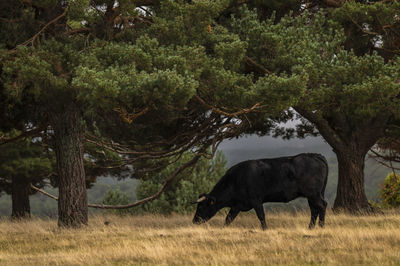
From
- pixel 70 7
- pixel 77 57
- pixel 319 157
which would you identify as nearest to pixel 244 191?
pixel 319 157

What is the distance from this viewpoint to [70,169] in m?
15.3

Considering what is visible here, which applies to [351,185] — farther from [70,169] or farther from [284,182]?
[70,169]

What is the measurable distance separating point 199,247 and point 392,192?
17410mm

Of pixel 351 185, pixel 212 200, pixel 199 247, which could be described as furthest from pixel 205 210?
pixel 351 185

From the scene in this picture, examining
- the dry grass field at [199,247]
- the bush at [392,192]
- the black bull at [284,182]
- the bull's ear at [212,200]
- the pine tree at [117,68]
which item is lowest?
the bush at [392,192]

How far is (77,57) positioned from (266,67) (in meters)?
5.24

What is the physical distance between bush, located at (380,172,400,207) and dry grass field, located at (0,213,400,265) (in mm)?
11449

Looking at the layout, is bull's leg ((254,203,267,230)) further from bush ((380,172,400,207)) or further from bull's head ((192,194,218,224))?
bush ((380,172,400,207))

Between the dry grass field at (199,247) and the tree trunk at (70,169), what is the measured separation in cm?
75

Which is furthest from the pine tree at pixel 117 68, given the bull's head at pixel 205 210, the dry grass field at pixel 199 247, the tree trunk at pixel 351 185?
the tree trunk at pixel 351 185

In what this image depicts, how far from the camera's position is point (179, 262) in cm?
896

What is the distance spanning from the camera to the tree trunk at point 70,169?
603 inches

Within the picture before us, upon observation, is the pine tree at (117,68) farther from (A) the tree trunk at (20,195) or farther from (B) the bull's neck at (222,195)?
(A) the tree trunk at (20,195)

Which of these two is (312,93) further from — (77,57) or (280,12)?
(77,57)
